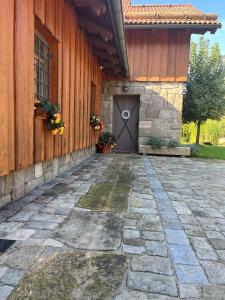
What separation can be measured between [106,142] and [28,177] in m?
4.88

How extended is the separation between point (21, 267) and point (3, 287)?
0.60 feet

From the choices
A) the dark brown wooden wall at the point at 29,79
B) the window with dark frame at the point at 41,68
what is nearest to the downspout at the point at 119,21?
the dark brown wooden wall at the point at 29,79

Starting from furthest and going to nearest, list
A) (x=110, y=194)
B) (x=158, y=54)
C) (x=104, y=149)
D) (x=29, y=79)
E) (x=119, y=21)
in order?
(x=158, y=54) → (x=104, y=149) → (x=119, y=21) → (x=110, y=194) → (x=29, y=79)

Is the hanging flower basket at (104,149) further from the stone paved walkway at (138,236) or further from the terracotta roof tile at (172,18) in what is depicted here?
the stone paved walkway at (138,236)

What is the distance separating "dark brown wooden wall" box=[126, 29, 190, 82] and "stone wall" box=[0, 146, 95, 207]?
4624 mm

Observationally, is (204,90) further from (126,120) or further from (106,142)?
(106,142)

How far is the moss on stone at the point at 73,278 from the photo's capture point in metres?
1.28

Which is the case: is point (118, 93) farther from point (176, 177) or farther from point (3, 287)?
point (3, 287)

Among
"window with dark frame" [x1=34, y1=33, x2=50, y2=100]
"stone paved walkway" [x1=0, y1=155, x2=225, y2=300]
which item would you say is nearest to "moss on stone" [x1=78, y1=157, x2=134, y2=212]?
"stone paved walkway" [x1=0, y1=155, x2=225, y2=300]

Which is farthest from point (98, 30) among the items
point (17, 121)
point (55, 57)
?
point (17, 121)

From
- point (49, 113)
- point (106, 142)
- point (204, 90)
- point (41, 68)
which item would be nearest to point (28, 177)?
point (49, 113)

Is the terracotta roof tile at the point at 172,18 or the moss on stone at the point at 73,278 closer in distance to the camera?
the moss on stone at the point at 73,278

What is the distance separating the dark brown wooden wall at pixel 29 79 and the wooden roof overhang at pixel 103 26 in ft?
0.65

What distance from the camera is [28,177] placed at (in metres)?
3.08
